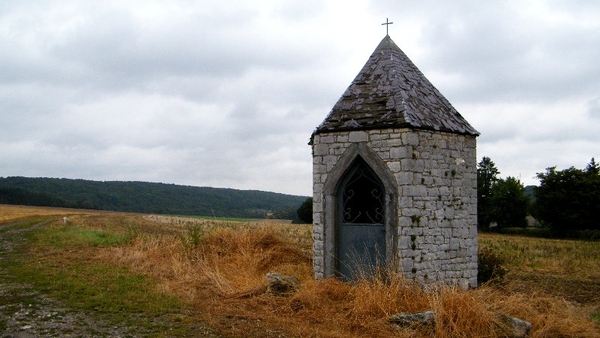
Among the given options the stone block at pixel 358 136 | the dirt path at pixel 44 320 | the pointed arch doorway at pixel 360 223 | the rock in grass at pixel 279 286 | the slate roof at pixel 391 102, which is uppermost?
the slate roof at pixel 391 102

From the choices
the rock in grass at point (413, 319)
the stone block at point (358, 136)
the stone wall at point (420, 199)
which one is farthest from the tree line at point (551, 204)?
the rock in grass at point (413, 319)

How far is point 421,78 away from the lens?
10.8 meters

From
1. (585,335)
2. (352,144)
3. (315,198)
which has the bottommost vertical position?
(585,335)

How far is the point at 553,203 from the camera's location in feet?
129

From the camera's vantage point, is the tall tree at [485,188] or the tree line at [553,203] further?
the tall tree at [485,188]

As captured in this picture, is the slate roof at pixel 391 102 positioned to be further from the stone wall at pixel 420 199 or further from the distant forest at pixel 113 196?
the distant forest at pixel 113 196

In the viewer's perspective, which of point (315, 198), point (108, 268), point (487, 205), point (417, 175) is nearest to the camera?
point (417, 175)

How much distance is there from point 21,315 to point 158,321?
200 cm

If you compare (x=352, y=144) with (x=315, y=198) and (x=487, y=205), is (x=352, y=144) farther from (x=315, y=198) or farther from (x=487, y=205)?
(x=487, y=205)

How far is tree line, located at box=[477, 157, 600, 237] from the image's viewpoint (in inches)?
1473

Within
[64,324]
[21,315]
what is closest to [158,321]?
[64,324]

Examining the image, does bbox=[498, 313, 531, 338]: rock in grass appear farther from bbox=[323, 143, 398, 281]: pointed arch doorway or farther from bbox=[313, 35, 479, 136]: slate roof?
bbox=[313, 35, 479, 136]: slate roof

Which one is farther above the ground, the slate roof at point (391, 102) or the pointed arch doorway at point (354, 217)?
the slate roof at point (391, 102)

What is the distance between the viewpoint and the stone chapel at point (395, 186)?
892 cm
